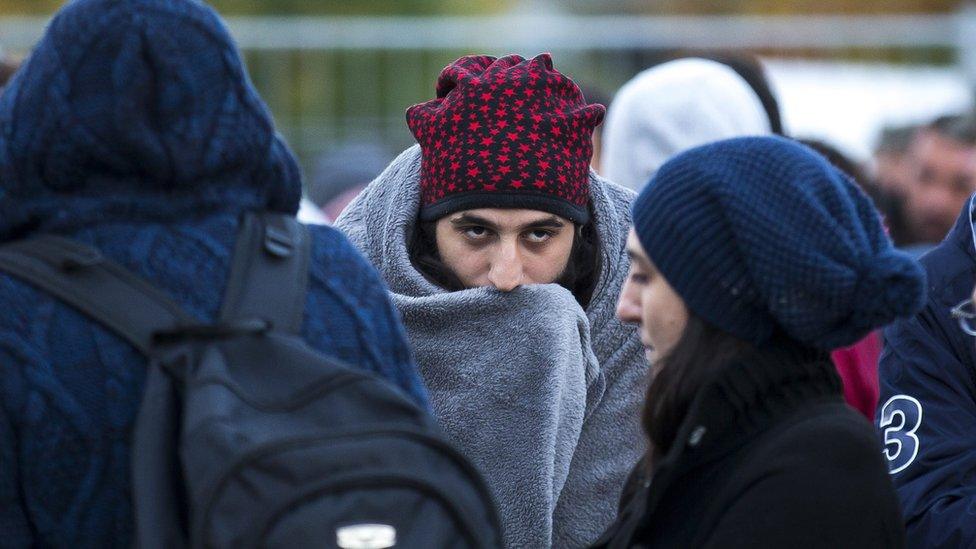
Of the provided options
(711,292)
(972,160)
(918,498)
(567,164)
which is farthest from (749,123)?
(972,160)

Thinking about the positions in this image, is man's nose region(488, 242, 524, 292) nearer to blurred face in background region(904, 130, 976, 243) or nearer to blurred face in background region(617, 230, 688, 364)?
blurred face in background region(617, 230, 688, 364)

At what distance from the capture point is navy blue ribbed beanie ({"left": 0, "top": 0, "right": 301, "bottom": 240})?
1817 mm

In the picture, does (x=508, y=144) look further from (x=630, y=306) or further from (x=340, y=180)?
(x=340, y=180)

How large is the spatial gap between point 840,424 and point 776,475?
4.9 inches

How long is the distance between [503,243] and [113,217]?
44.2 inches

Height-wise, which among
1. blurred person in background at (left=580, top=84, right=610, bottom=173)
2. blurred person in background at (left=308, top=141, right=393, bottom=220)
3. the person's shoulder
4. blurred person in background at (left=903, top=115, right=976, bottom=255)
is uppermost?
the person's shoulder

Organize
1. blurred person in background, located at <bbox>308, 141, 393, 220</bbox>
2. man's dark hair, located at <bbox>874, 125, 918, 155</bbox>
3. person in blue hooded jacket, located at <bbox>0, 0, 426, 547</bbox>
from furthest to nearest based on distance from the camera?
man's dark hair, located at <bbox>874, 125, 918, 155</bbox>
blurred person in background, located at <bbox>308, 141, 393, 220</bbox>
person in blue hooded jacket, located at <bbox>0, 0, 426, 547</bbox>

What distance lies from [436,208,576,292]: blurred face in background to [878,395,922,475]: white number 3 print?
0.68 meters

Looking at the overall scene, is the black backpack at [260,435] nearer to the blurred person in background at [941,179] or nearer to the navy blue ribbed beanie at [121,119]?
the navy blue ribbed beanie at [121,119]

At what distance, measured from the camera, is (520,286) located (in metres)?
2.82

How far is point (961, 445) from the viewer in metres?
2.66

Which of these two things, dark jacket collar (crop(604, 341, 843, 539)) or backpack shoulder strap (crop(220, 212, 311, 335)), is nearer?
backpack shoulder strap (crop(220, 212, 311, 335))

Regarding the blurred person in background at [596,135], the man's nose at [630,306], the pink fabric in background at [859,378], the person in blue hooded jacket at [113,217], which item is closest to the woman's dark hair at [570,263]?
the man's nose at [630,306]

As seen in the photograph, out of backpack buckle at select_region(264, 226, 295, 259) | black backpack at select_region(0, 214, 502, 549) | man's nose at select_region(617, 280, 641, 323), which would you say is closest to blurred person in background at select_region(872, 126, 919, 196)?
man's nose at select_region(617, 280, 641, 323)
